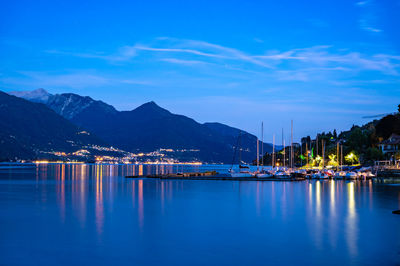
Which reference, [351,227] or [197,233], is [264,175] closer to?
[351,227]

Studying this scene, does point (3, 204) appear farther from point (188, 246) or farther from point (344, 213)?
point (344, 213)

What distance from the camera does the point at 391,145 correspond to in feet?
392

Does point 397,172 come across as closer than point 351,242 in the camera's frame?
No

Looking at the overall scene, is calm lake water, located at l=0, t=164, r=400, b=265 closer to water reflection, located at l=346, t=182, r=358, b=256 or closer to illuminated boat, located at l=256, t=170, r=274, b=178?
water reflection, located at l=346, t=182, r=358, b=256

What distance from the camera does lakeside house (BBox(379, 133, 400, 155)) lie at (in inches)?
4636

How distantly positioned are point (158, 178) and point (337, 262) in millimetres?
84222

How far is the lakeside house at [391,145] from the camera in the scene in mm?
117750

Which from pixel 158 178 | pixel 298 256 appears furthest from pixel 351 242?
pixel 158 178

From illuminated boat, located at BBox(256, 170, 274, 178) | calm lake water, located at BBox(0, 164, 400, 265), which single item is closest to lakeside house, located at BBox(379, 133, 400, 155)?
illuminated boat, located at BBox(256, 170, 274, 178)

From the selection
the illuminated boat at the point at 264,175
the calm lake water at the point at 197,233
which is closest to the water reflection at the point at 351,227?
the calm lake water at the point at 197,233

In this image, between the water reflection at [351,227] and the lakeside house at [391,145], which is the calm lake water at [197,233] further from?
the lakeside house at [391,145]

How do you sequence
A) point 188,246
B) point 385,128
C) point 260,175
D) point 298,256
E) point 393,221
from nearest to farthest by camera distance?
point 298,256
point 188,246
point 393,221
point 260,175
point 385,128

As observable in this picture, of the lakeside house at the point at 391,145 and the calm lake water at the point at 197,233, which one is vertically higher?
the lakeside house at the point at 391,145

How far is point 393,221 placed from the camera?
1351 inches
